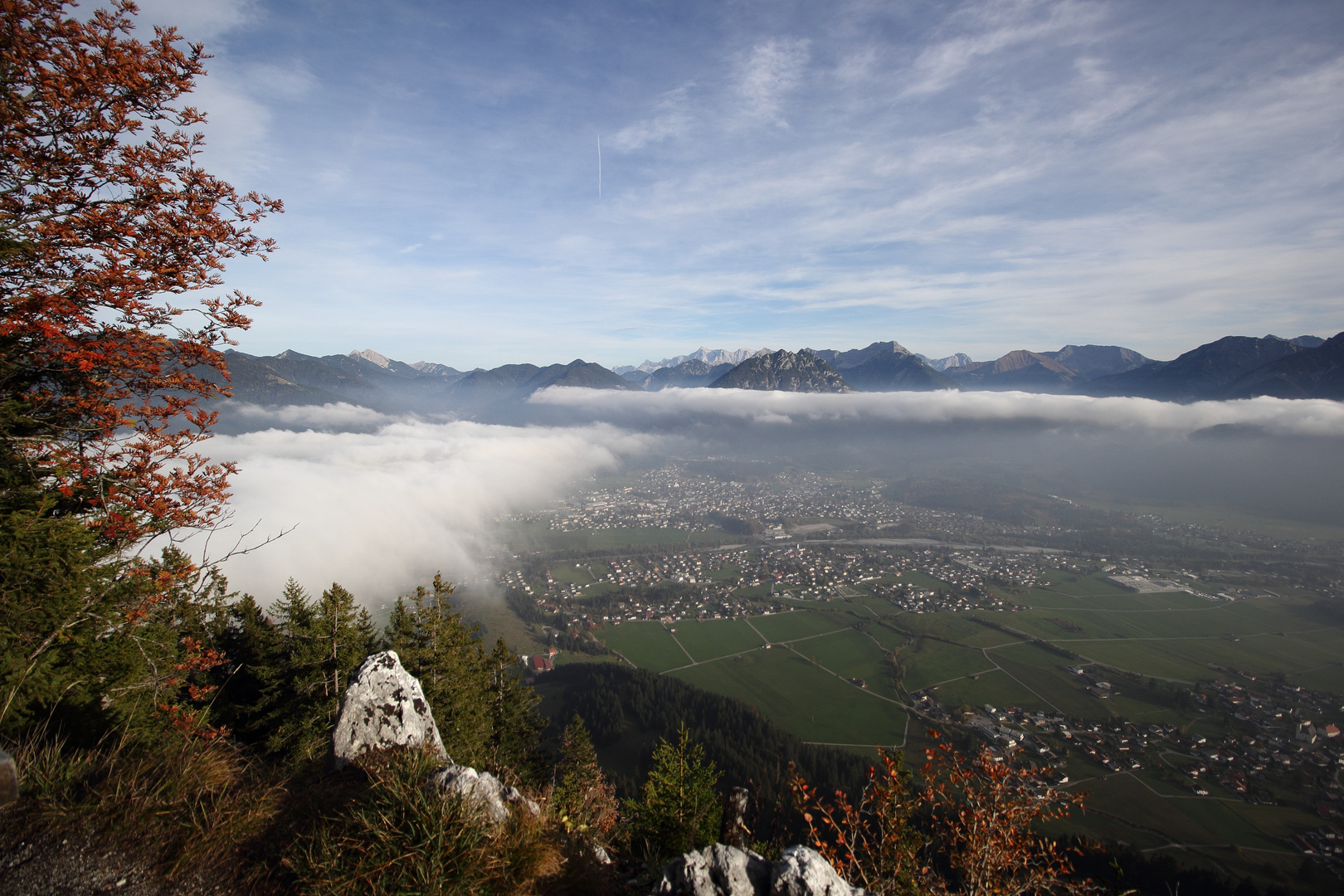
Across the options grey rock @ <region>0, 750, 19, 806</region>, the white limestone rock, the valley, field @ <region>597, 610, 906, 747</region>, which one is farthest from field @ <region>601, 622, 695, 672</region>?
grey rock @ <region>0, 750, 19, 806</region>

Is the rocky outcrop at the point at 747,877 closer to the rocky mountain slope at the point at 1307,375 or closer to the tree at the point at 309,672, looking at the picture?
the tree at the point at 309,672

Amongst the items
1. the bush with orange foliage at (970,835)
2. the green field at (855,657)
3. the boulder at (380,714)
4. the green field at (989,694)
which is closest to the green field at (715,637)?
the green field at (855,657)

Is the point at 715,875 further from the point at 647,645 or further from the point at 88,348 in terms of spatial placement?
the point at 647,645

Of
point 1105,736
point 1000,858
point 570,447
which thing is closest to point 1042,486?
point 1105,736

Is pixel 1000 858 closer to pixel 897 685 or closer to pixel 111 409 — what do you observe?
pixel 111 409

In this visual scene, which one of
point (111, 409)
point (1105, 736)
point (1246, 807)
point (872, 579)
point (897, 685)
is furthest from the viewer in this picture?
point (872, 579)

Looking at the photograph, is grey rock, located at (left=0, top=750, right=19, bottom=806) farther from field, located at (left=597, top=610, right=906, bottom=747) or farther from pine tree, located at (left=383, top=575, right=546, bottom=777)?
field, located at (left=597, top=610, right=906, bottom=747)

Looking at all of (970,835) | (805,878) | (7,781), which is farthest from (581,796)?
(7,781)
